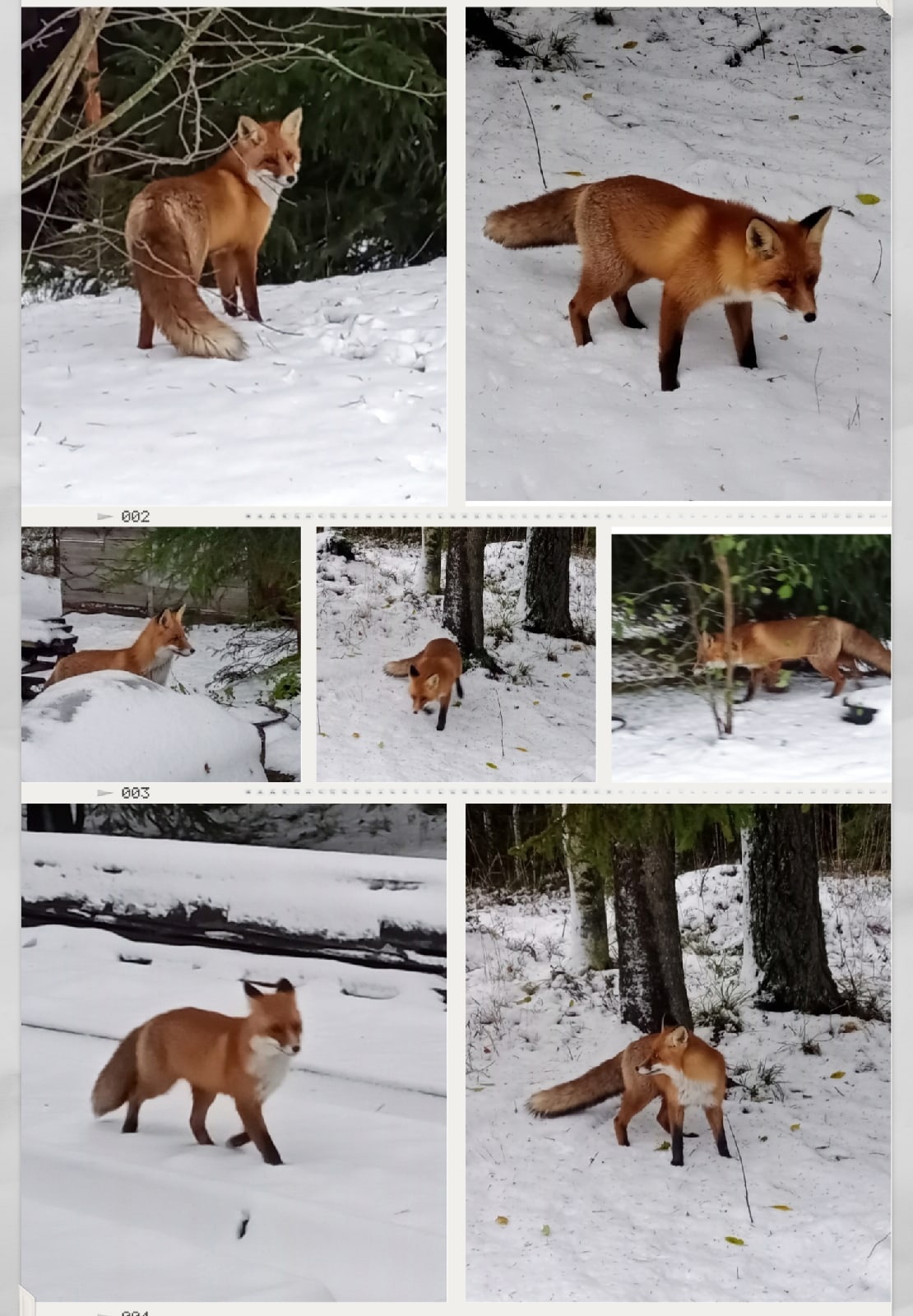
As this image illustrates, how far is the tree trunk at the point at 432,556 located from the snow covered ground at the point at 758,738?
17.0 inches

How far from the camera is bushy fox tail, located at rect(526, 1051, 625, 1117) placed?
2426 millimetres

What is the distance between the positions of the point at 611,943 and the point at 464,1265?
2.36ft

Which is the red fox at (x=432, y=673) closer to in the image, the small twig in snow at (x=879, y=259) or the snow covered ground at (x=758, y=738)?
the snow covered ground at (x=758, y=738)

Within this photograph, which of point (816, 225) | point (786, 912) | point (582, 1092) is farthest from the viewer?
point (786, 912)

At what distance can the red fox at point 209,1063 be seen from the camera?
2.35 m

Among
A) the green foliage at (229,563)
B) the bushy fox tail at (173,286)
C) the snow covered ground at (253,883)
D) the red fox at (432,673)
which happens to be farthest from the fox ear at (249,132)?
the snow covered ground at (253,883)

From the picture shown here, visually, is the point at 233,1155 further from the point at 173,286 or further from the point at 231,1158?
the point at 173,286

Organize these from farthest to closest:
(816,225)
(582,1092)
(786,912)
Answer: (786,912)
(582,1092)
(816,225)

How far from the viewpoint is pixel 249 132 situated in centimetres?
236

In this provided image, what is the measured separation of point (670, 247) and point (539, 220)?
0.28 meters

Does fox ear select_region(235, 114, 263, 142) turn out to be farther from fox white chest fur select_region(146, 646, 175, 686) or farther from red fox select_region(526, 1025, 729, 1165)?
red fox select_region(526, 1025, 729, 1165)

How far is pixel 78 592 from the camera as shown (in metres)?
2.34

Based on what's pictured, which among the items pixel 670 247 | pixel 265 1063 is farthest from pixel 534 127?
pixel 265 1063

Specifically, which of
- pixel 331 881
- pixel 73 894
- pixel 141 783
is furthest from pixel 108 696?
pixel 331 881
